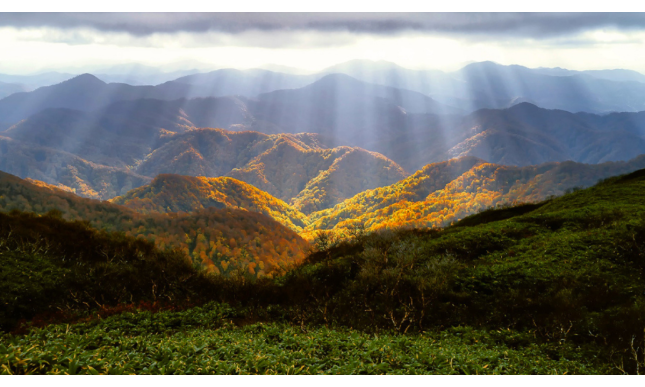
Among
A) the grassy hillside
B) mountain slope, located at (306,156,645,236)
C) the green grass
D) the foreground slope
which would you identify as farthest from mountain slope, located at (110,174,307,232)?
the green grass

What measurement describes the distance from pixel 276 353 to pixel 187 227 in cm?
6717

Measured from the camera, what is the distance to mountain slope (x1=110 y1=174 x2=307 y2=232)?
146 metres

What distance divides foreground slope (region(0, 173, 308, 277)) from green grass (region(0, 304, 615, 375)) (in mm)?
43056

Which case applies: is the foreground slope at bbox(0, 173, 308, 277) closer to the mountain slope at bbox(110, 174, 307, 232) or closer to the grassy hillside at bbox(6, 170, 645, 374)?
the grassy hillside at bbox(6, 170, 645, 374)

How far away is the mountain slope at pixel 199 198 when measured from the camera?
479ft

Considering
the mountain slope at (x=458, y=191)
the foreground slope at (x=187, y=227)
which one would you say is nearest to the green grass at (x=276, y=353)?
the foreground slope at (x=187, y=227)

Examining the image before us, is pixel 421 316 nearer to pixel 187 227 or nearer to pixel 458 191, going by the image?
pixel 187 227

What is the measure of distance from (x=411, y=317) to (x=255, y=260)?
59.6 metres

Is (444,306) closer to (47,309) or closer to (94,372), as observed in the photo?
(94,372)

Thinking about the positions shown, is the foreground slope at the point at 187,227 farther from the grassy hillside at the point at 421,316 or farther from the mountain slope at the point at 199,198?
the mountain slope at the point at 199,198

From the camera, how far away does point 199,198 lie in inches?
6275

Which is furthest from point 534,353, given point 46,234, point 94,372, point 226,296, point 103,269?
point 46,234

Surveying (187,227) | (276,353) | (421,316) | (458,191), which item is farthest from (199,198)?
(276,353)
